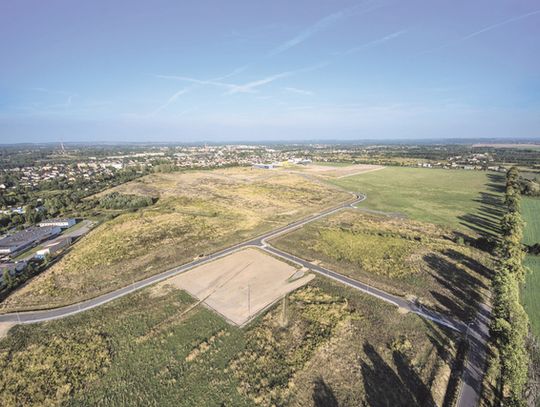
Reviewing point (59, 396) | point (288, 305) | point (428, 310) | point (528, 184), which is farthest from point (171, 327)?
point (528, 184)

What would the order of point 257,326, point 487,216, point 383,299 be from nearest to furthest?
point 257,326 < point 383,299 < point 487,216

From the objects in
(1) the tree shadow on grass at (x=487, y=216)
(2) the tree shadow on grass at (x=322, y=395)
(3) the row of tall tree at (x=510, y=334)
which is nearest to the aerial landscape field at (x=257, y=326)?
(2) the tree shadow on grass at (x=322, y=395)

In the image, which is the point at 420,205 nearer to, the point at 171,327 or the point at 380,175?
the point at 380,175

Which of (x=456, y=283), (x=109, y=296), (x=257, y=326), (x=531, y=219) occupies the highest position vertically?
(x=531, y=219)

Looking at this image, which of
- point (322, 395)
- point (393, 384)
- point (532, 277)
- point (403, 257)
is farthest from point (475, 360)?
point (532, 277)

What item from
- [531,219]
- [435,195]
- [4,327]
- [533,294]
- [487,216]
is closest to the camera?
[4,327]

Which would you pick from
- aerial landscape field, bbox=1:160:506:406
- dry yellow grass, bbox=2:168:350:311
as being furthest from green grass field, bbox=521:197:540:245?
dry yellow grass, bbox=2:168:350:311

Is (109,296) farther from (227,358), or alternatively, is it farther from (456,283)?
(456,283)

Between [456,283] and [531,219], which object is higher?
[531,219]
